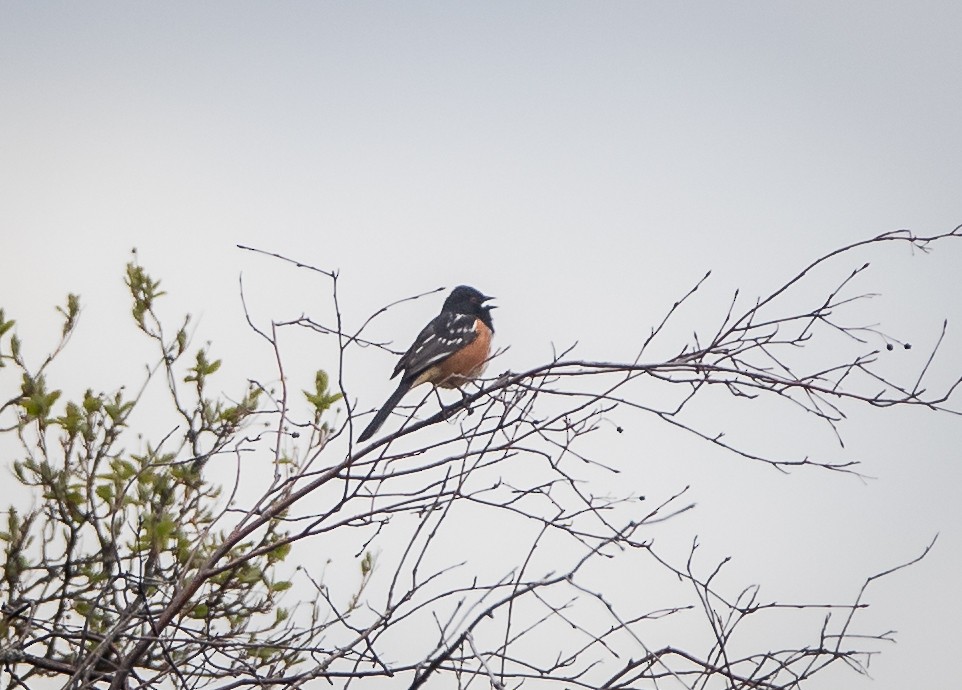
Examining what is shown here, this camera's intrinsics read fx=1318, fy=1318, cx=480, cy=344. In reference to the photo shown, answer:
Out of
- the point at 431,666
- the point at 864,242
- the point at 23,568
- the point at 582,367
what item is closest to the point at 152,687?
the point at 23,568

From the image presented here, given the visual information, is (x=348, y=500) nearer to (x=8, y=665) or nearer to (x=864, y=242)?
(x=8, y=665)

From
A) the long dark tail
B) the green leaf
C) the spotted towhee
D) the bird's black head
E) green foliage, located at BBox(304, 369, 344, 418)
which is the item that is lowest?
the green leaf

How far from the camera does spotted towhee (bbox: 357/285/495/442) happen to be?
617cm

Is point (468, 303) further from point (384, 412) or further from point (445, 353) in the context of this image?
point (384, 412)

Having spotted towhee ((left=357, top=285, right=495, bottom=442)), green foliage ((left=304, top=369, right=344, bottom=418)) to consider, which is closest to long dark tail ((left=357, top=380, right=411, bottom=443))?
spotted towhee ((left=357, top=285, right=495, bottom=442))

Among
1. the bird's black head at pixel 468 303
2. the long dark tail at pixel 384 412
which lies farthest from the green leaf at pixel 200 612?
the bird's black head at pixel 468 303

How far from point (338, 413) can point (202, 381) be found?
1.50 ft

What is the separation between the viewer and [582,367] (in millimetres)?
3564

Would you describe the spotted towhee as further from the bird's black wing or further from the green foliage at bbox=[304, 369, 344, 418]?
the green foliage at bbox=[304, 369, 344, 418]

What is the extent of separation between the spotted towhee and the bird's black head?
0.01 meters

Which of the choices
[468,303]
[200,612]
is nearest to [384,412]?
[468,303]

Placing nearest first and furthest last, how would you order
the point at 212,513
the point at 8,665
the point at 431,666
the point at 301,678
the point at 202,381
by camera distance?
the point at 431,666 < the point at 301,678 < the point at 8,665 < the point at 212,513 < the point at 202,381

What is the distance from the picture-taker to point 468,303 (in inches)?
305

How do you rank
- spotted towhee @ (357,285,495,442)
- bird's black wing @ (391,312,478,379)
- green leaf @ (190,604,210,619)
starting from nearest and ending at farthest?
green leaf @ (190,604,210,619), spotted towhee @ (357,285,495,442), bird's black wing @ (391,312,478,379)
